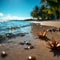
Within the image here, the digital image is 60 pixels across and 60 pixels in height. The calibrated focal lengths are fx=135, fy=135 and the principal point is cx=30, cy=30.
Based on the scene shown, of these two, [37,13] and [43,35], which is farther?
[37,13]

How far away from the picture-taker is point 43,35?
11453 millimetres

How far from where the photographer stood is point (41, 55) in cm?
670

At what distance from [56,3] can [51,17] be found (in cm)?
4366

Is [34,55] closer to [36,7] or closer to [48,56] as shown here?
[48,56]

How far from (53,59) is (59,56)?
51 cm

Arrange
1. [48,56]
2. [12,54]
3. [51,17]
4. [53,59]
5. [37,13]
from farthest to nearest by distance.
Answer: [37,13]
[51,17]
[12,54]
[48,56]
[53,59]

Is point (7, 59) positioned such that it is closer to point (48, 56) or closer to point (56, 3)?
point (48, 56)

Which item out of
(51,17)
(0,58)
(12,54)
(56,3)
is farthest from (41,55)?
(51,17)

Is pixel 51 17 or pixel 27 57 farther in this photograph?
pixel 51 17

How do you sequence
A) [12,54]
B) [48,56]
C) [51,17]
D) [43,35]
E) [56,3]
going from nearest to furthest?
[48,56]
[12,54]
[43,35]
[56,3]
[51,17]

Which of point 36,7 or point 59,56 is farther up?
point 36,7

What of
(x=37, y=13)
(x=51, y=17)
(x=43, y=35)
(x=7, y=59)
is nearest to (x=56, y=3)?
(x=43, y=35)

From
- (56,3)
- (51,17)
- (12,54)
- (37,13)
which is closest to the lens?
(12,54)

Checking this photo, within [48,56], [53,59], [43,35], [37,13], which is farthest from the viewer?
[37,13]
